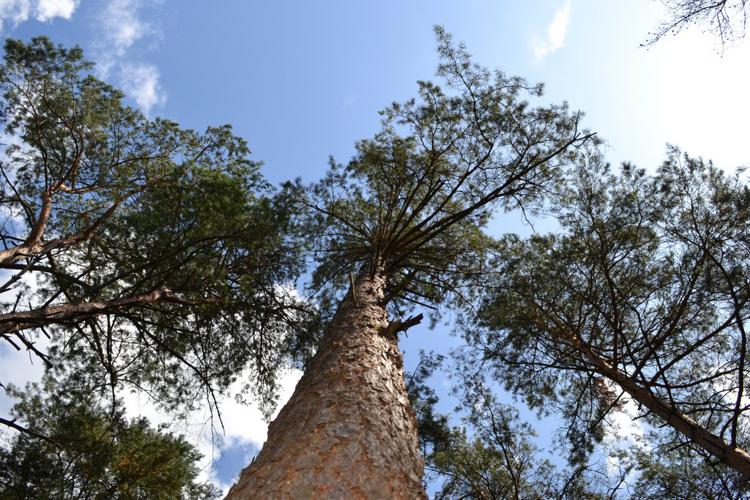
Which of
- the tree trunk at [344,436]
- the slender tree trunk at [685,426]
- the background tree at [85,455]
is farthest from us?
the background tree at [85,455]

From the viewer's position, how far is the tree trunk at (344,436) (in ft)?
6.25

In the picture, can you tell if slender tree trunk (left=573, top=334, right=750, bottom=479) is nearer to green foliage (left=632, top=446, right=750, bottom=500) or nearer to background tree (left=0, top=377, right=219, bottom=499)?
green foliage (left=632, top=446, right=750, bottom=500)

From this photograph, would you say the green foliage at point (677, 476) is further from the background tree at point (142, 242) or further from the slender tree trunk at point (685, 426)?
the background tree at point (142, 242)

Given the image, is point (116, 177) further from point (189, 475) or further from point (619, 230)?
point (619, 230)

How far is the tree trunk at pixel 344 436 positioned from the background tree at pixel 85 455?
5169 mm

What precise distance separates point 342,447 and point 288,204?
5748mm

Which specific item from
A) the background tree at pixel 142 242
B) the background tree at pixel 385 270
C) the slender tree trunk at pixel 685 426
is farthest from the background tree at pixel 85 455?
the slender tree trunk at pixel 685 426

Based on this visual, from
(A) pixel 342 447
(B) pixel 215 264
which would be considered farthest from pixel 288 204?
(A) pixel 342 447

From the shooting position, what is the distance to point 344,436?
89.7 inches

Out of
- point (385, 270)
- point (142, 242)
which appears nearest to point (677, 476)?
point (385, 270)

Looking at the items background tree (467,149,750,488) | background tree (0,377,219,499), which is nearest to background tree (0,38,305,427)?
background tree (0,377,219,499)

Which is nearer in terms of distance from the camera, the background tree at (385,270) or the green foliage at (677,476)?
the background tree at (385,270)

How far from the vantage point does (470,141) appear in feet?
25.4

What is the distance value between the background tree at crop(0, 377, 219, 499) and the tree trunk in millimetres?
5169
